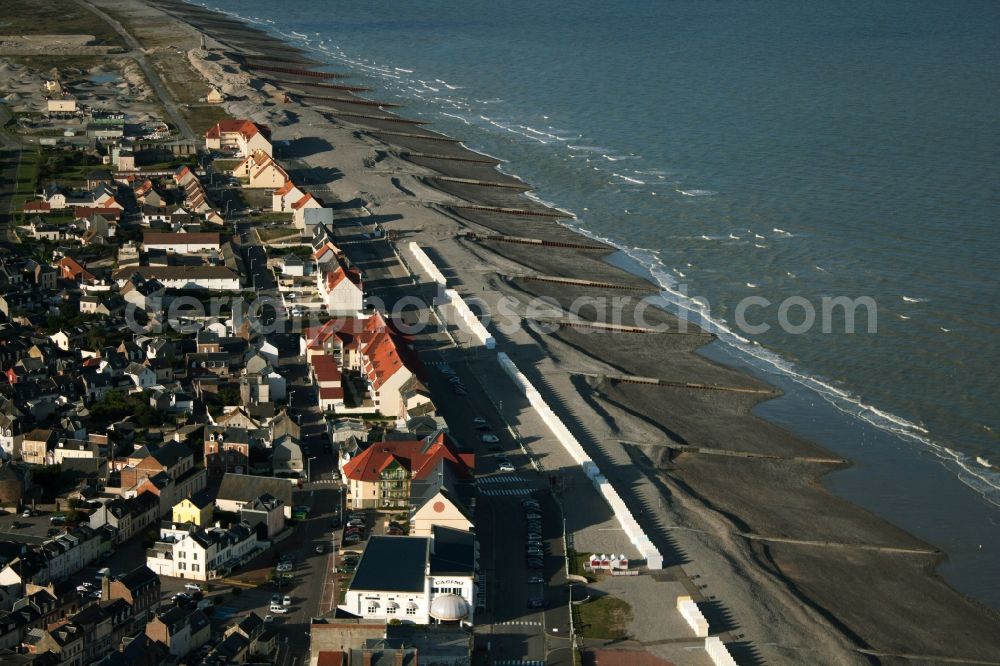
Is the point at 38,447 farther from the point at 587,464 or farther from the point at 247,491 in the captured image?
the point at 587,464

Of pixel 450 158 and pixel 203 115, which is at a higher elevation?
pixel 203 115

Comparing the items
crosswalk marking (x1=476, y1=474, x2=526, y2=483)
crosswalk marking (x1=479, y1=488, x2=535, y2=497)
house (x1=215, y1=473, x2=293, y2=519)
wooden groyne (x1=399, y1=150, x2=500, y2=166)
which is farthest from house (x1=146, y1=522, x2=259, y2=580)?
wooden groyne (x1=399, y1=150, x2=500, y2=166)

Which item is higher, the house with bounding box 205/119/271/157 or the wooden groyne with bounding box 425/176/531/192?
the house with bounding box 205/119/271/157

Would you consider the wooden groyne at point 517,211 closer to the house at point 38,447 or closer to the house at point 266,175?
the house at point 266,175

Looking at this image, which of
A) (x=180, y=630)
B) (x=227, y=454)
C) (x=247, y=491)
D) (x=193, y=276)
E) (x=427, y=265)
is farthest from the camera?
(x=427, y=265)

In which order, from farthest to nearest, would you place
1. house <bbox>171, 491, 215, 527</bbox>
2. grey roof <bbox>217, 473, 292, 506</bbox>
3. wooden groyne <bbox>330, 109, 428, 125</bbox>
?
wooden groyne <bbox>330, 109, 428, 125</bbox> → grey roof <bbox>217, 473, 292, 506</bbox> → house <bbox>171, 491, 215, 527</bbox>

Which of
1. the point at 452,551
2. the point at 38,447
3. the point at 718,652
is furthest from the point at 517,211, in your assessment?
the point at 718,652

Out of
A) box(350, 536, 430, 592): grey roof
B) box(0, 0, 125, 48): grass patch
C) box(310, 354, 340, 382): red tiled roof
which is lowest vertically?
box(310, 354, 340, 382): red tiled roof

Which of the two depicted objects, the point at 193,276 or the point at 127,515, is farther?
the point at 193,276

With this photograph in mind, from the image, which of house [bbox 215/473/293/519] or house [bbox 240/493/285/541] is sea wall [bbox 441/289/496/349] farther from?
house [bbox 240/493/285/541]
